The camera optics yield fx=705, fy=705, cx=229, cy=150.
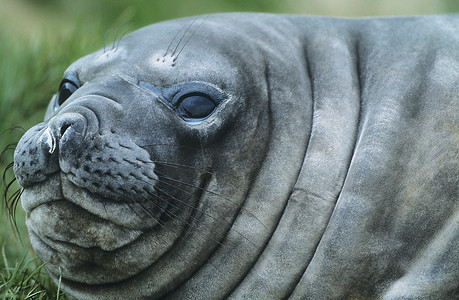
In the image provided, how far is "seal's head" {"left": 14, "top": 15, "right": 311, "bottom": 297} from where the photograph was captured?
274cm

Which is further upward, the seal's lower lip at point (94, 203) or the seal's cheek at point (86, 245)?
the seal's lower lip at point (94, 203)

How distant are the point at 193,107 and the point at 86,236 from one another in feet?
2.21

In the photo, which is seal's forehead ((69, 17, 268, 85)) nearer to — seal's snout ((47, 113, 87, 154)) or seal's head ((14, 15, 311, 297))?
seal's head ((14, 15, 311, 297))

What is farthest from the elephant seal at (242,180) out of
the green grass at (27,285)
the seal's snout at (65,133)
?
the green grass at (27,285)

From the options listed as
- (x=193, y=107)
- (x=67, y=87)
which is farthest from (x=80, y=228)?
(x=67, y=87)

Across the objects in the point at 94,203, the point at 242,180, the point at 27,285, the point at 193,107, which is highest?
the point at 193,107

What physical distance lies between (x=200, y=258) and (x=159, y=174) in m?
0.40

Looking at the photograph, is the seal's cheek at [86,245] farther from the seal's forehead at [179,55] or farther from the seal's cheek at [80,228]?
the seal's forehead at [179,55]

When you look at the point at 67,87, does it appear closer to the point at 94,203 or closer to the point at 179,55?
the point at 179,55

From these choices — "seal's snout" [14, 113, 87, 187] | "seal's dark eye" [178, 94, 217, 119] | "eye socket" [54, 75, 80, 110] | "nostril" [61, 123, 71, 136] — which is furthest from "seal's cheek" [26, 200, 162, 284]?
"eye socket" [54, 75, 80, 110]

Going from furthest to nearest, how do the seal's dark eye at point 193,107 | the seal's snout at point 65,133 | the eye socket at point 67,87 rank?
the eye socket at point 67,87, the seal's dark eye at point 193,107, the seal's snout at point 65,133

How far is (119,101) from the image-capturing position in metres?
2.85

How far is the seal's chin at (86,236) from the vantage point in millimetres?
2760

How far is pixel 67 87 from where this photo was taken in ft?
10.7
